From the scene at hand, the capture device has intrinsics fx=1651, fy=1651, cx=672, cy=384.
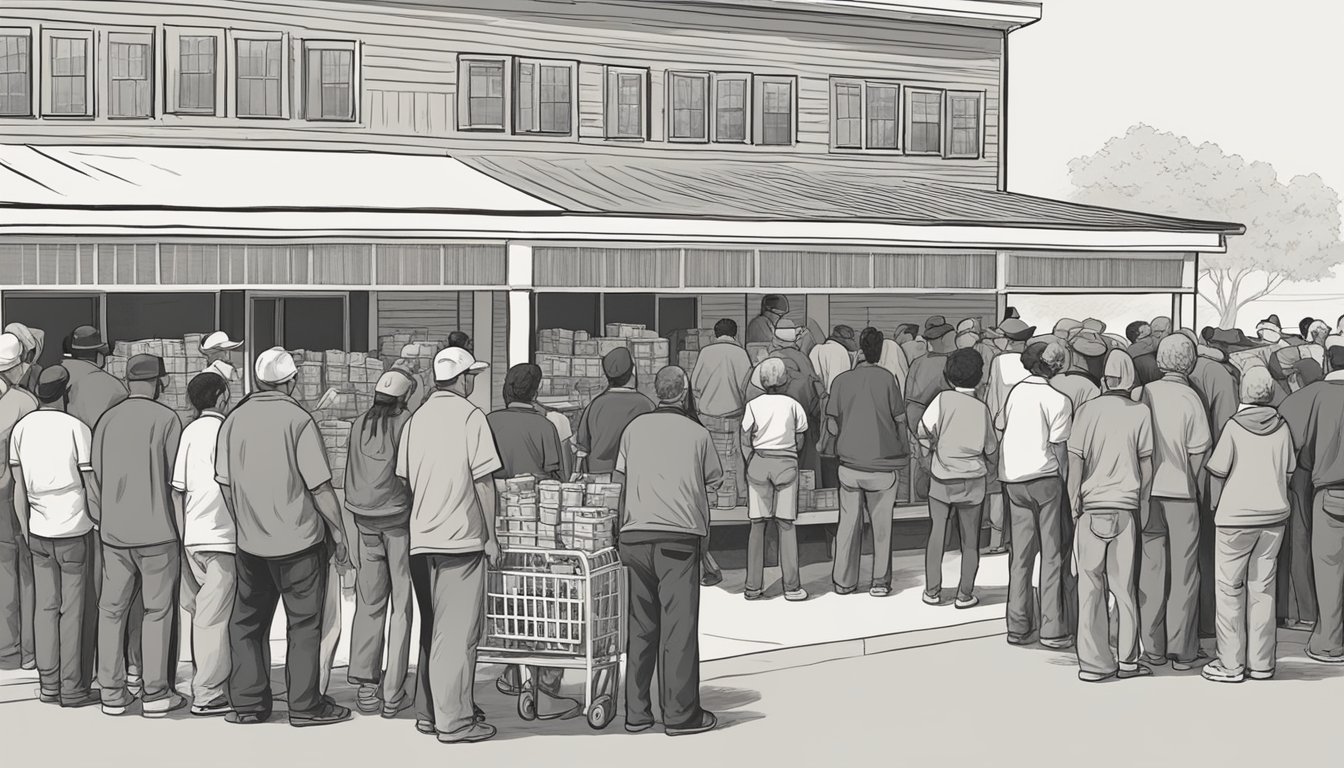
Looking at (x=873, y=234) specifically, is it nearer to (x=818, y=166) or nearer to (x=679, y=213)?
(x=679, y=213)

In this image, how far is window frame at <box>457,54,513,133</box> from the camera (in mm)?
22547

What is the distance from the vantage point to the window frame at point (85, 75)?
2072 cm

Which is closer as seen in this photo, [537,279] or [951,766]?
[951,766]

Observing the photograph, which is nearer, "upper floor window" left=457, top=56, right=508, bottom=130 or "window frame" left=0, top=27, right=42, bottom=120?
"window frame" left=0, top=27, right=42, bottom=120

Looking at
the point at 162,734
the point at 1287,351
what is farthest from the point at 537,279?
the point at 162,734

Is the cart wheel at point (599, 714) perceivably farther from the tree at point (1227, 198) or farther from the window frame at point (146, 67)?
the tree at point (1227, 198)

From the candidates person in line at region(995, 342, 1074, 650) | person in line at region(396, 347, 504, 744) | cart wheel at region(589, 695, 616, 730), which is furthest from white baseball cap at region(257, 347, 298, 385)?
person in line at region(995, 342, 1074, 650)

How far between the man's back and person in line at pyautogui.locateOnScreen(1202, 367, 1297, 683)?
6520 mm

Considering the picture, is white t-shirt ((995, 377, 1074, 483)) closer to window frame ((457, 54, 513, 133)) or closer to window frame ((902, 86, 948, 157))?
window frame ((457, 54, 513, 133))

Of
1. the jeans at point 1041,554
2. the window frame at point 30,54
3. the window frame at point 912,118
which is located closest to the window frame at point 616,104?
the window frame at point 912,118

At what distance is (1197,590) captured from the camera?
11.1m

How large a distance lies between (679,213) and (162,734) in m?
10.2

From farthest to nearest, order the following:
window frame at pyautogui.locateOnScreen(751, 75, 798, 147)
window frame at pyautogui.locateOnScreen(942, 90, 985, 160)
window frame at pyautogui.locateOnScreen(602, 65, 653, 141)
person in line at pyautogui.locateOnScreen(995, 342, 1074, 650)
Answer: window frame at pyautogui.locateOnScreen(942, 90, 985, 160) < window frame at pyautogui.locateOnScreen(751, 75, 798, 147) < window frame at pyautogui.locateOnScreen(602, 65, 653, 141) < person in line at pyautogui.locateOnScreen(995, 342, 1074, 650)

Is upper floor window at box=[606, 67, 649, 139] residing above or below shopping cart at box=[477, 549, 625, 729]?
above
